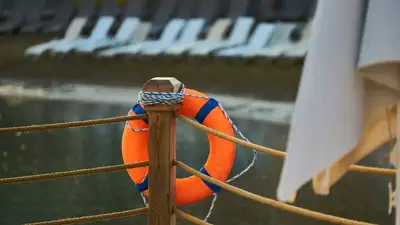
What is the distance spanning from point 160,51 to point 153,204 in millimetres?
7902

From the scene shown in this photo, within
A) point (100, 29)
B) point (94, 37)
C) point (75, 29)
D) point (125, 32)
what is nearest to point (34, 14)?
point (75, 29)

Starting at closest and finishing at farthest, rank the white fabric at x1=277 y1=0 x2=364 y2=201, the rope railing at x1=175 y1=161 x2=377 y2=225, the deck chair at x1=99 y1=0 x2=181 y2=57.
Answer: the white fabric at x1=277 y1=0 x2=364 y2=201 → the rope railing at x1=175 y1=161 x2=377 y2=225 → the deck chair at x1=99 y1=0 x2=181 y2=57

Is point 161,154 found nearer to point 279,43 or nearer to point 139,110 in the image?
point 139,110

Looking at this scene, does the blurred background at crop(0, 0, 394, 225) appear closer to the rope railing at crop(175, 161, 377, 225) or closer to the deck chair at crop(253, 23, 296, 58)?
the deck chair at crop(253, 23, 296, 58)

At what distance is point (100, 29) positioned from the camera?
11.5m

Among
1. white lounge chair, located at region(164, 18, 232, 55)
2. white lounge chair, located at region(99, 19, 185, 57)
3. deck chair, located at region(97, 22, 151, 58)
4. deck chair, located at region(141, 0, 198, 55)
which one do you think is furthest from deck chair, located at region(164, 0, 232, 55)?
deck chair, located at region(97, 22, 151, 58)

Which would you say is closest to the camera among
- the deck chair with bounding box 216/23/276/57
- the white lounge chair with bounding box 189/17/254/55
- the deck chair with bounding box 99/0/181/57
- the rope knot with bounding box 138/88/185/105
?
the rope knot with bounding box 138/88/185/105

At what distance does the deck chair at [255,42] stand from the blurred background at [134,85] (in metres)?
0.02

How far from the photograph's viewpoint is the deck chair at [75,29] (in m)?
10.7

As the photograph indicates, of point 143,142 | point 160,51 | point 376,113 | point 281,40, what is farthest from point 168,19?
point 376,113

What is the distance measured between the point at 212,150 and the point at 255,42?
25.1 ft

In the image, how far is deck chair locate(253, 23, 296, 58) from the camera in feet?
29.9

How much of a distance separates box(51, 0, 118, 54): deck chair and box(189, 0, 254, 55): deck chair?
201cm

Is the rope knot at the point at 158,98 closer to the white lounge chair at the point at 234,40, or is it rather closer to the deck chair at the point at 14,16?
the white lounge chair at the point at 234,40
